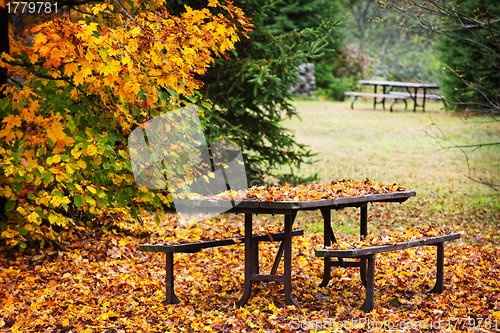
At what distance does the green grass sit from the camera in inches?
300

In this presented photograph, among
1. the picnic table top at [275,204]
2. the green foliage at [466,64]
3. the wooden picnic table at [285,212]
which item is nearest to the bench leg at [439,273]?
the wooden picnic table at [285,212]

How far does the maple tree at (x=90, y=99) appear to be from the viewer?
3.59 metres

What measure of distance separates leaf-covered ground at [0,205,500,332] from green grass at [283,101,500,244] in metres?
1.59

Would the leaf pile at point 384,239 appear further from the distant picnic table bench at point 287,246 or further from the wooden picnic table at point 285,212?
the wooden picnic table at point 285,212

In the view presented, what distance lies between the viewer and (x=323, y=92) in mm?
21641

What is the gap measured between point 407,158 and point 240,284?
27.5 ft

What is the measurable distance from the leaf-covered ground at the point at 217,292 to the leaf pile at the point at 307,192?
0.78 metres

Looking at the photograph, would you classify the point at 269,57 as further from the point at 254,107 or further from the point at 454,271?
the point at 454,271

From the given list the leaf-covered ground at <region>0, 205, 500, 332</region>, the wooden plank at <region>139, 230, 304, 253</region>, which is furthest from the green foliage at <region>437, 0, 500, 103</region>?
the wooden plank at <region>139, 230, 304, 253</region>

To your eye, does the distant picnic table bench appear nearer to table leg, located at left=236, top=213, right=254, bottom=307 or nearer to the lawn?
table leg, located at left=236, top=213, right=254, bottom=307

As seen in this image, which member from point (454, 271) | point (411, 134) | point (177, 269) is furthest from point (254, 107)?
point (411, 134)

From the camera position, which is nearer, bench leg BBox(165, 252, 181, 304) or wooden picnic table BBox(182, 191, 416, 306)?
wooden picnic table BBox(182, 191, 416, 306)

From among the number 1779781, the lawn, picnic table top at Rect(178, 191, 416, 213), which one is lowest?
the lawn

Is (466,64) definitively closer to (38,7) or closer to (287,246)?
(38,7)
